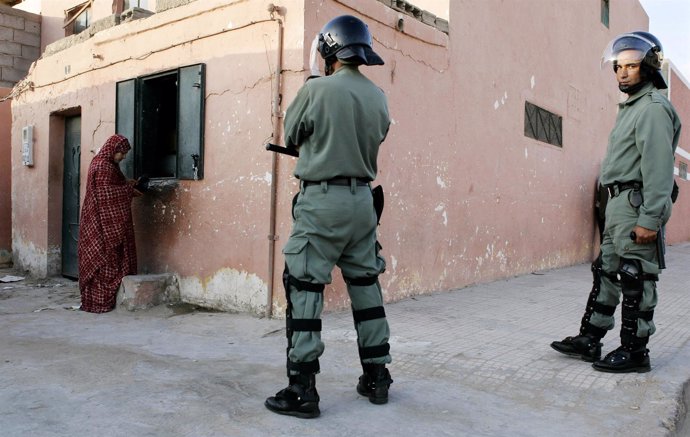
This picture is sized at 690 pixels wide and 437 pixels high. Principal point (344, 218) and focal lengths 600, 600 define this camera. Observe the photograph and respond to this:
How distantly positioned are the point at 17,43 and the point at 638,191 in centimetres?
1051

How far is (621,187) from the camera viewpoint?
321 centimetres

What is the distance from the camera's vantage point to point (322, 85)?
2.55 metres

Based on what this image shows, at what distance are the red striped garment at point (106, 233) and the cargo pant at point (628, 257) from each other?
4.07 metres

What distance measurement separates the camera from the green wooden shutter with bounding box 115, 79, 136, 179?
19.4 ft

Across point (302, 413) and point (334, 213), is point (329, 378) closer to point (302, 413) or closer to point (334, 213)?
point (302, 413)

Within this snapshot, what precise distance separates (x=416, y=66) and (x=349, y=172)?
3.47 meters

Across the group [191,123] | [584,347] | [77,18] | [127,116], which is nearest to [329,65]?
[584,347]

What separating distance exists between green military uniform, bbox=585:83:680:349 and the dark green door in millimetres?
6045

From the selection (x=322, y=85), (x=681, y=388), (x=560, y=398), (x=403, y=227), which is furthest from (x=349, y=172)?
(x=403, y=227)

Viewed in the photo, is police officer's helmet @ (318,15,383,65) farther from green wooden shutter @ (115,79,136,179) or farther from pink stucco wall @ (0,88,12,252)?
pink stucco wall @ (0,88,12,252)

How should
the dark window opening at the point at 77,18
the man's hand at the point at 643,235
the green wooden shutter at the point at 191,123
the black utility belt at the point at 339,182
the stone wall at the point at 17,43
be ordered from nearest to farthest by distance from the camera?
the black utility belt at the point at 339,182 < the man's hand at the point at 643,235 < the green wooden shutter at the point at 191,123 < the stone wall at the point at 17,43 < the dark window opening at the point at 77,18

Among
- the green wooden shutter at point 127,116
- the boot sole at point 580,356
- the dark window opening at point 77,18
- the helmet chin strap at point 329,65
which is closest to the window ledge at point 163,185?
the green wooden shutter at point 127,116

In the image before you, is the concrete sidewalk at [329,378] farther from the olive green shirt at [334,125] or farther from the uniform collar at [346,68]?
the uniform collar at [346,68]

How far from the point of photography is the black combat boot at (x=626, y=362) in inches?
125
